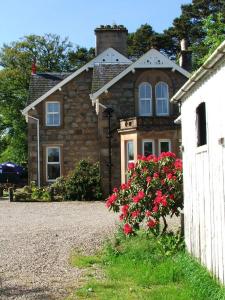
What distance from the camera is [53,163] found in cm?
3173

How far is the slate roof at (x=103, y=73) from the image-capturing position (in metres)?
29.2

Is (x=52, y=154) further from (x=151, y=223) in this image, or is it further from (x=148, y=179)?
(x=151, y=223)

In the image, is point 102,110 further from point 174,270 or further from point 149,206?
point 174,270

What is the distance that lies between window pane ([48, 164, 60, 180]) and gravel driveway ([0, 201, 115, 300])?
26.6 feet

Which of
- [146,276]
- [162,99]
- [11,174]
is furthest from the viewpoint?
[11,174]

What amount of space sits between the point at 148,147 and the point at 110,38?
32.9 feet

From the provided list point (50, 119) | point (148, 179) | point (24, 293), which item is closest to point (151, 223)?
point (148, 179)

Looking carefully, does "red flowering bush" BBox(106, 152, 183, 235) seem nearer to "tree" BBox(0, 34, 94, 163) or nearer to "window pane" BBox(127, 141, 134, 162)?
"window pane" BBox(127, 141, 134, 162)

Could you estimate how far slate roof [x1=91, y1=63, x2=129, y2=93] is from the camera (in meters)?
29.2

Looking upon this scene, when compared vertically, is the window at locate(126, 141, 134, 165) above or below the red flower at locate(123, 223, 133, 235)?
above

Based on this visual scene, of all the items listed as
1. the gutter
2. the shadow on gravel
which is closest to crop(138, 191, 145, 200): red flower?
the gutter

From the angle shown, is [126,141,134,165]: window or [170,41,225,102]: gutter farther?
[126,141,134,165]: window

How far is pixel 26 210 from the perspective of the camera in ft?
74.0

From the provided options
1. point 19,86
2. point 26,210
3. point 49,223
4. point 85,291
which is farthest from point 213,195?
point 19,86
